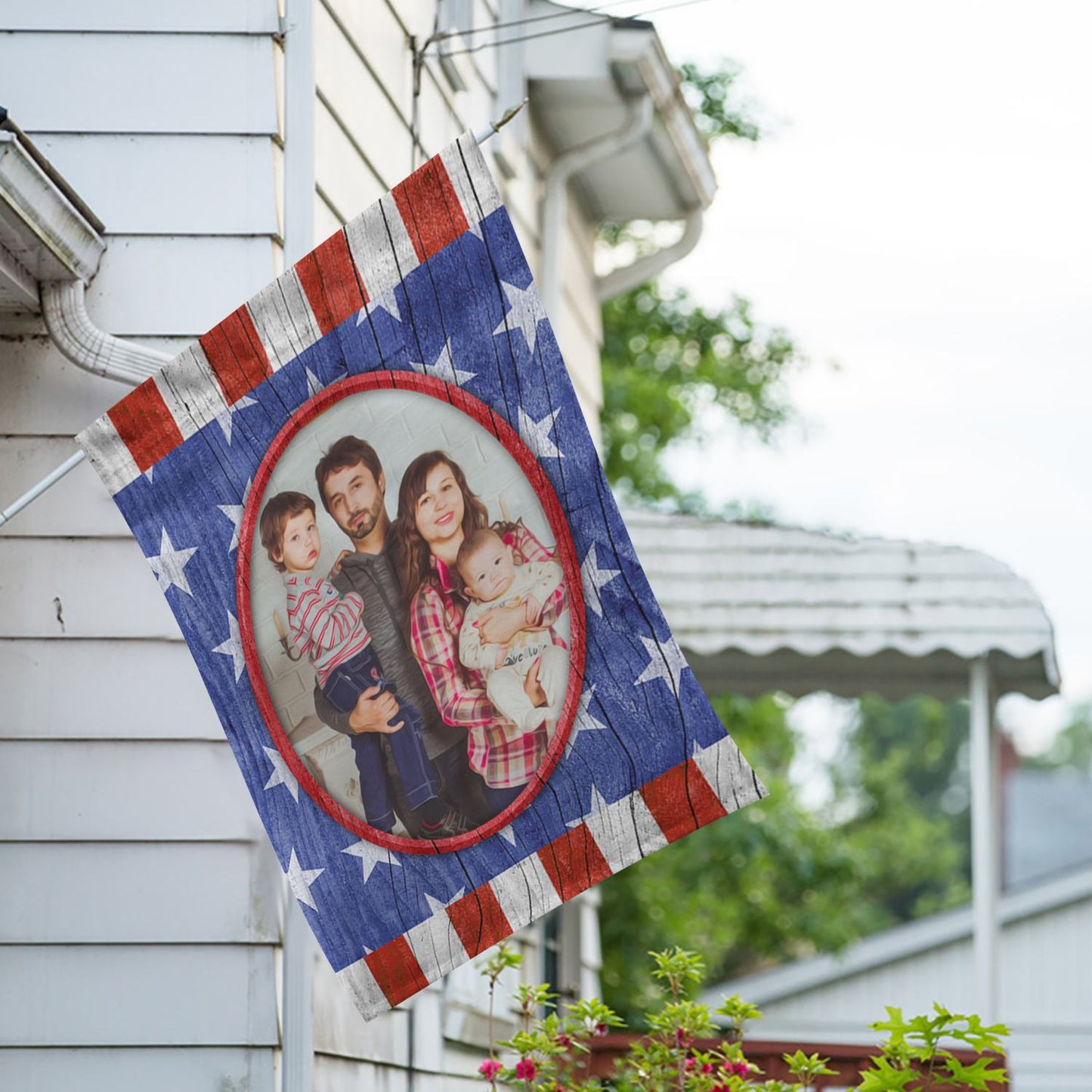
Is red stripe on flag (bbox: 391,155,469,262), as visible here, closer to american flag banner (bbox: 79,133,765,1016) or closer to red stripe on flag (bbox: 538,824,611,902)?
american flag banner (bbox: 79,133,765,1016)

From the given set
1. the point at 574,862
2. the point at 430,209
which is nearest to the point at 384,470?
the point at 430,209

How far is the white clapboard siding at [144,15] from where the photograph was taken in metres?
4.14

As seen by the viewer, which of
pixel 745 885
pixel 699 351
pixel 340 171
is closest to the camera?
pixel 340 171

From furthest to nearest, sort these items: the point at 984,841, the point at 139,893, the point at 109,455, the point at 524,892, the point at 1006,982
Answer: the point at 1006,982 → the point at 984,841 → the point at 139,893 → the point at 109,455 → the point at 524,892

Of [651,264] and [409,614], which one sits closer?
[409,614]

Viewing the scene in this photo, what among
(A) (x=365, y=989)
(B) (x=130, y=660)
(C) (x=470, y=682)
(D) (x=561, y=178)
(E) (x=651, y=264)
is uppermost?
(E) (x=651, y=264)

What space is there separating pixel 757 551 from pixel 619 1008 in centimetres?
741

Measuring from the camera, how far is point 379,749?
10.9ft

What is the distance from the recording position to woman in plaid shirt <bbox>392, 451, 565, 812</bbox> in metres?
3.25

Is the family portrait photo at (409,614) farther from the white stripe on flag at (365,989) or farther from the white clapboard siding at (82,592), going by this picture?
the white clapboard siding at (82,592)

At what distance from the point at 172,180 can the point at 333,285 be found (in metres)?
0.94

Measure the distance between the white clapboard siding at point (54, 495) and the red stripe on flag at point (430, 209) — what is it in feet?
3.84

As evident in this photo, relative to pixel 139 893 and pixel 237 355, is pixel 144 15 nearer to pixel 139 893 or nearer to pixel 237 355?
pixel 237 355

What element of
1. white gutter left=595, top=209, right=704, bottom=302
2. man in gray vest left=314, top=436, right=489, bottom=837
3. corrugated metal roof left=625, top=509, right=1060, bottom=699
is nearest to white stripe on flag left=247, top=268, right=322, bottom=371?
man in gray vest left=314, top=436, right=489, bottom=837
